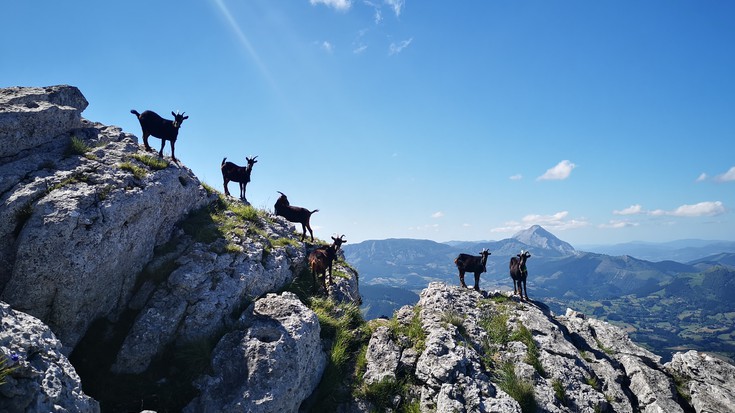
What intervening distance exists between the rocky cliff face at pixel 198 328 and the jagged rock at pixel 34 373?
0.09 ft

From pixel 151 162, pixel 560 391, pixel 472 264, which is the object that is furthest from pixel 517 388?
pixel 151 162

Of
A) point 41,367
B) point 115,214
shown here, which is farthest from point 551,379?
point 115,214

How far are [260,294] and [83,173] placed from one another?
7018mm

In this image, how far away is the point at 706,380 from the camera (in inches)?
529

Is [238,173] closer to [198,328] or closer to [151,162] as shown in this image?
[151,162]

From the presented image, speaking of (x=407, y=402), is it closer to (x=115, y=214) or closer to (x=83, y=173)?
(x=115, y=214)

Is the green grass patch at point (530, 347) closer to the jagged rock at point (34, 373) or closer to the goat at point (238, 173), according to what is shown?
the jagged rock at point (34, 373)

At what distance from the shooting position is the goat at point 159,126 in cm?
1620

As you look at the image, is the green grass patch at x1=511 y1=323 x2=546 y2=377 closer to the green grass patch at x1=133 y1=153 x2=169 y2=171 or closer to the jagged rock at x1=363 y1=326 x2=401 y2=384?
the jagged rock at x1=363 y1=326 x2=401 y2=384

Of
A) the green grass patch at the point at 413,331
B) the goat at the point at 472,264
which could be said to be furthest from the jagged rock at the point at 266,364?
the goat at the point at 472,264

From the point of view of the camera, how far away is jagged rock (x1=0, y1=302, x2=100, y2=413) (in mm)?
5645

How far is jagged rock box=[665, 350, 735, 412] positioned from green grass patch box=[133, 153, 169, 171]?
21762 millimetres

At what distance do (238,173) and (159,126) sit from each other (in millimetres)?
6262

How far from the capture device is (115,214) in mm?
10609
